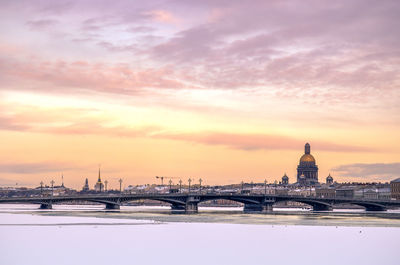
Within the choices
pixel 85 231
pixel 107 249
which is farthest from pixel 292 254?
pixel 85 231

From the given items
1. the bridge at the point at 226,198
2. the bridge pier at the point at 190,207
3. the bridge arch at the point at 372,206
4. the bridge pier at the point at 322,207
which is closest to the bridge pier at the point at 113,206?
the bridge at the point at 226,198

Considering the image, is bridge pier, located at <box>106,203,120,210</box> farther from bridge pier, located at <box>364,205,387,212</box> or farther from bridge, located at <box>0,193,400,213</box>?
bridge pier, located at <box>364,205,387,212</box>

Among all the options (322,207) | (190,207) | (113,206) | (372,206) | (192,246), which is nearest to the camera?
(192,246)

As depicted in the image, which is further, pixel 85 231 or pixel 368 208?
pixel 368 208

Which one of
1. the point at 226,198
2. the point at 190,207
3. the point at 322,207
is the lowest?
the point at 322,207

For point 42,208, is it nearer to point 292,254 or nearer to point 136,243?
point 136,243

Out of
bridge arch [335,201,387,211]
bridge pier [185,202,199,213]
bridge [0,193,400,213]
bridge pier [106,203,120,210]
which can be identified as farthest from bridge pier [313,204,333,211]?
bridge pier [106,203,120,210]

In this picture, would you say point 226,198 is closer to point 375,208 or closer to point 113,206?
point 113,206

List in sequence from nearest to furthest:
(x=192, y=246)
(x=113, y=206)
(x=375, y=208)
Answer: (x=192, y=246), (x=113, y=206), (x=375, y=208)

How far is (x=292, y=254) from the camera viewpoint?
48188 mm

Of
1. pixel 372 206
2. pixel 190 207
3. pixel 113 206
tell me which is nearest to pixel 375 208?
pixel 372 206

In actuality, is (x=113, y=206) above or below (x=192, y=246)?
above

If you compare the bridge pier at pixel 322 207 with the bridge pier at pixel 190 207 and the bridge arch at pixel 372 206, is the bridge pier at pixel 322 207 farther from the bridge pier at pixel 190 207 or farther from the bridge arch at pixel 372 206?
the bridge pier at pixel 190 207

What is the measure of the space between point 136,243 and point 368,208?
119 m
